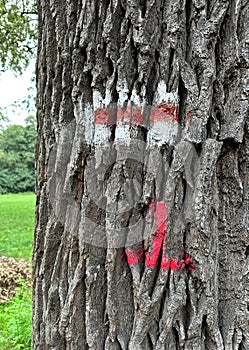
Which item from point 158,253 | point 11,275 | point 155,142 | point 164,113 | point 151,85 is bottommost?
point 11,275

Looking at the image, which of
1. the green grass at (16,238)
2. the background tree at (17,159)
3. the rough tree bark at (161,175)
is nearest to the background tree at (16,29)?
the green grass at (16,238)

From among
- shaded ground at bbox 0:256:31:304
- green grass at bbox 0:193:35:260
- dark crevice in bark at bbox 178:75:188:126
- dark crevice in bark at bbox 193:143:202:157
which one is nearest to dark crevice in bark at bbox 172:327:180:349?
dark crevice in bark at bbox 193:143:202:157

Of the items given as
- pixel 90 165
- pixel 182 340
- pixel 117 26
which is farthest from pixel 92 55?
pixel 182 340

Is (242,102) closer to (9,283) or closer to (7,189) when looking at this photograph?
(9,283)

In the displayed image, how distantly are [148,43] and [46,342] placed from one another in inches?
48.1

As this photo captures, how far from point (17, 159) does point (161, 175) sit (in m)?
38.1

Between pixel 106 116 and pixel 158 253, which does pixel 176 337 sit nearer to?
pixel 158 253

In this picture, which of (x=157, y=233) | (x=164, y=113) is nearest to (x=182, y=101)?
(x=164, y=113)

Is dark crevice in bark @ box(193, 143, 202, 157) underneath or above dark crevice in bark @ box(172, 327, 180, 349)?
above

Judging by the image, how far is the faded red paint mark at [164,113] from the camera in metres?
1.55

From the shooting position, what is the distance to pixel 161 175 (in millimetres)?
1548

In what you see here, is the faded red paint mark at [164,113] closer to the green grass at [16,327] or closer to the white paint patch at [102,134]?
the white paint patch at [102,134]

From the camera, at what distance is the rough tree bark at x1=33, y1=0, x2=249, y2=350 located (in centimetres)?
154

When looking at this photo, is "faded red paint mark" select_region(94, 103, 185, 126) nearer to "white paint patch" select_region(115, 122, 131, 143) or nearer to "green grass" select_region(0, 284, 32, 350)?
"white paint patch" select_region(115, 122, 131, 143)
